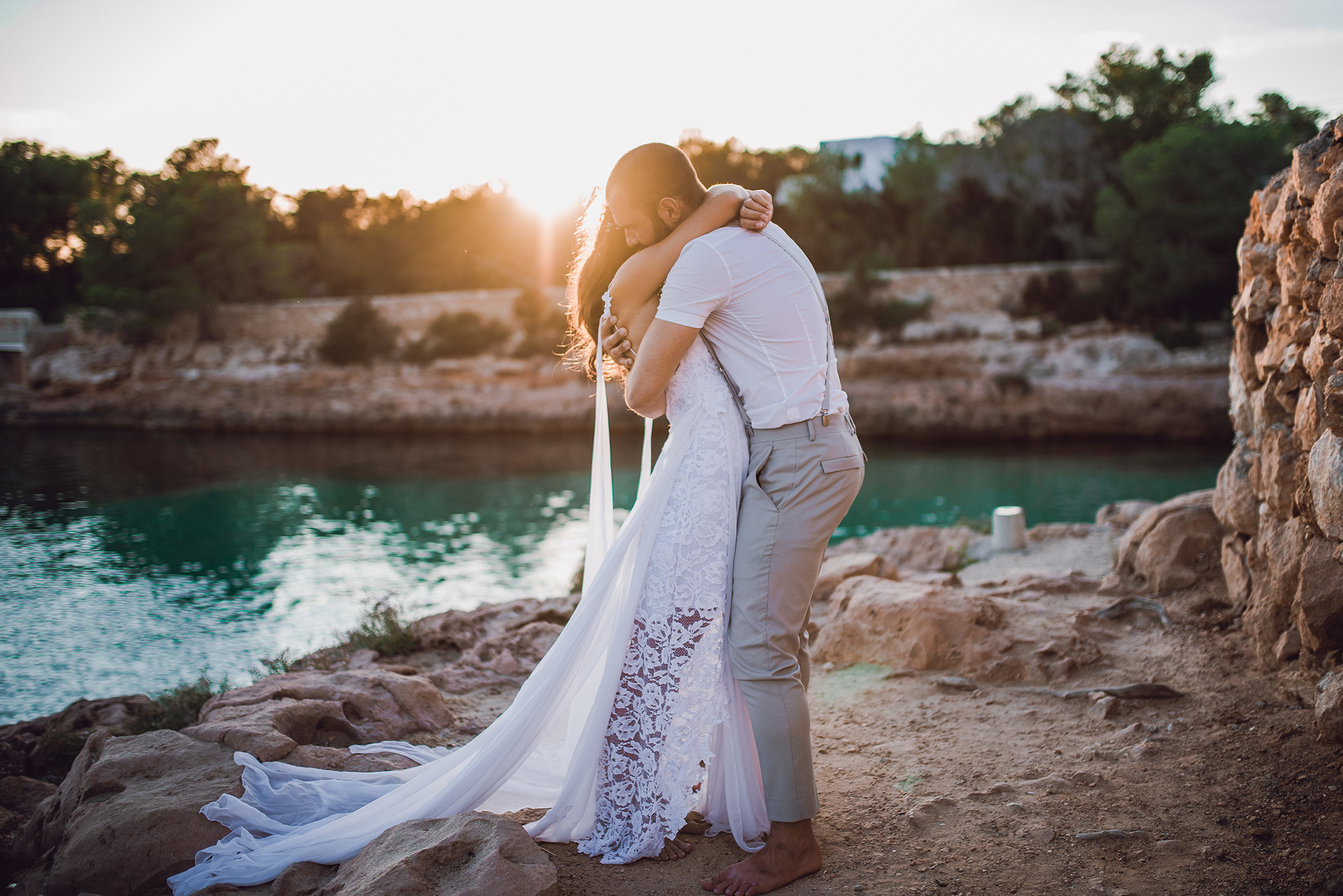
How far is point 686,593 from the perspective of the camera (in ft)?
6.81

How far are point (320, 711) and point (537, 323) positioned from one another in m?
25.4

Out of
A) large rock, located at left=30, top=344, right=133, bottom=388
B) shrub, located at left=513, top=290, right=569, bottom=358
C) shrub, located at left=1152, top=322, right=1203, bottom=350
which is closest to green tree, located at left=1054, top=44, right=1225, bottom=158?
shrub, located at left=1152, top=322, right=1203, bottom=350

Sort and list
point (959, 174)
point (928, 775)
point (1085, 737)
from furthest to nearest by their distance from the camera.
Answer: point (959, 174)
point (1085, 737)
point (928, 775)

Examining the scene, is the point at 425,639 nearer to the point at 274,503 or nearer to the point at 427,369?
the point at 274,503

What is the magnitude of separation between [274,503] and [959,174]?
→ 27092mm

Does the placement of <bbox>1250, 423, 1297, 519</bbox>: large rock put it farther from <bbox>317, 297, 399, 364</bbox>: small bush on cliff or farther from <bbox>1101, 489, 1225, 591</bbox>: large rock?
<bbox>317, 297, 399, 364</bbox>: small bush on cliff

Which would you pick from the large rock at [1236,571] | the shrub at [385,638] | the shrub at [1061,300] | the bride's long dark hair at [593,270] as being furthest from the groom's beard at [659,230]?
the shrub at [1061,300]

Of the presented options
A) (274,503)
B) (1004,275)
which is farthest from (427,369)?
(1004,275)

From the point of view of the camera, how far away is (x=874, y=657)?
375 cm

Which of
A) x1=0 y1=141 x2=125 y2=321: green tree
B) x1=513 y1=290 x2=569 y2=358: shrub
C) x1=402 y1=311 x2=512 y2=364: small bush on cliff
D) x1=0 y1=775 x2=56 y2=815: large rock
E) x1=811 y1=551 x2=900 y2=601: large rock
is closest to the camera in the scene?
x1=0 y1=775 x2=56 y2=815: large rock

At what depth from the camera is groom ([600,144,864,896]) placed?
1.94 m

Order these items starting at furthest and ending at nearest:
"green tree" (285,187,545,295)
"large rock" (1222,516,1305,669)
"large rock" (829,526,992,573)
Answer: "green tree" (285,187,545,295) → "large rock" (829,526,992,573) → "large rock" (1222,516,1305,669)

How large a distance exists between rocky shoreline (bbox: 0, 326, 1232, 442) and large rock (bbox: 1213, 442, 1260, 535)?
59.4 feet

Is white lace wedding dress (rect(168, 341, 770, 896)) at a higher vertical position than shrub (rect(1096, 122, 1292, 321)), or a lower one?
lower
